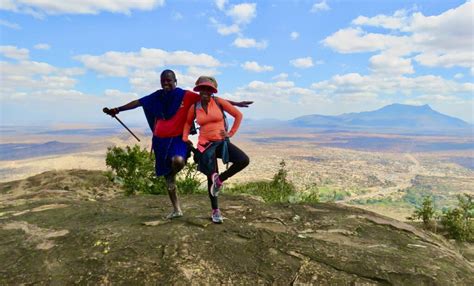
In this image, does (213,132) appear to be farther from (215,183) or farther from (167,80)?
(167,80)

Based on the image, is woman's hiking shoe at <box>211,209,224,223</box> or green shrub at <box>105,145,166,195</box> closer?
woman's hiking shoe at <box>211,209,224,223</box>

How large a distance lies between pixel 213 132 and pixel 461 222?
58.9 feet

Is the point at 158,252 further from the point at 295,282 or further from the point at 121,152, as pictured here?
the point at 121,152

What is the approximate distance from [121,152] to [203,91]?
11.7 metres

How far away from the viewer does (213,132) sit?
7133 mm

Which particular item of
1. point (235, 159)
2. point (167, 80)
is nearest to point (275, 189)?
point (235, 159)

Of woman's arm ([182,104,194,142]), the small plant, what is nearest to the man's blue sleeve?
woman's arm ([182,104,194,142])

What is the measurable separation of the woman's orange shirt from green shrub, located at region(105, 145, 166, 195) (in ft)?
35.3

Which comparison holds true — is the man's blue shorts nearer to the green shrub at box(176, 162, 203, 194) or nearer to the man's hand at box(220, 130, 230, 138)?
the man's hand at box(220, 130, 230, 138)

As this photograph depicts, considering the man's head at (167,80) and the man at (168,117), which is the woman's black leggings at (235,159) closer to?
the man at (168,117)

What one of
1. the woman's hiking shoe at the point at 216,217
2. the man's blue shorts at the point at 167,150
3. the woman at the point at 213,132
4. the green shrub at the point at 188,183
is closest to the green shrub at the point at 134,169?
the green shrub at the point at 188,183

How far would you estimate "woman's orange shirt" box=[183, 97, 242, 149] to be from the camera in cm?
709

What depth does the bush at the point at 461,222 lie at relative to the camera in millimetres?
19266

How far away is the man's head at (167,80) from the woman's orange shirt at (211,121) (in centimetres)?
60
